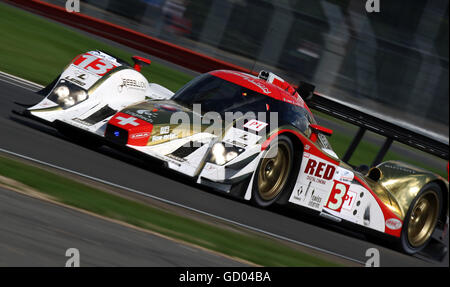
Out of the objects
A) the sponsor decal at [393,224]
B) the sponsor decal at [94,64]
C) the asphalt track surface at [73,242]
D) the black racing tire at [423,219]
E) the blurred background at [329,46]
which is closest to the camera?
the asphalt track surface at [73,242]

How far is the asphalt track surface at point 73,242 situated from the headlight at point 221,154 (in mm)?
1632

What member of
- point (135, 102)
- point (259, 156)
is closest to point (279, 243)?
point (259, 156)

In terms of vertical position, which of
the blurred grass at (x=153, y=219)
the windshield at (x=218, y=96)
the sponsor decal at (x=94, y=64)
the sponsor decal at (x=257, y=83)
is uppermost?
the sponsor decal at (x=257, y=83)

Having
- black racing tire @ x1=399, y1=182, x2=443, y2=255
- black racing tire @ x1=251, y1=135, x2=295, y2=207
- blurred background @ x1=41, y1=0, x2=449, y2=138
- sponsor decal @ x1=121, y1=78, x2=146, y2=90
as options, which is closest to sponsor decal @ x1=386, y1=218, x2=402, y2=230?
black racing tire @ x1=399, y1=182, x2=443, y2=255

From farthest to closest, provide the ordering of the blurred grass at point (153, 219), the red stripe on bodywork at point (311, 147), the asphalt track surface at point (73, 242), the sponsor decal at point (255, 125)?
the red stripe on bodywork at point (311, 147)
the sponsor decal at point (255, 125)
the blurred grass at point (153, 219)
the asphalt track surface at point (73, 242)

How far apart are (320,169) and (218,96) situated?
1.37m

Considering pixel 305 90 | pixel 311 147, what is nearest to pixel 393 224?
pixel 311 147

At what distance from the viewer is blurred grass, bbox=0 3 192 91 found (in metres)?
12.3

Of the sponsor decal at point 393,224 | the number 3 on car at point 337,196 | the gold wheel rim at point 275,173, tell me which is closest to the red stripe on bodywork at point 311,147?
the gold wheel rim at point 275,173

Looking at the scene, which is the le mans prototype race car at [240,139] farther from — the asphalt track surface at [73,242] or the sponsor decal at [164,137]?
the asphalt track surface at [73,242]

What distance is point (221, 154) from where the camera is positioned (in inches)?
278

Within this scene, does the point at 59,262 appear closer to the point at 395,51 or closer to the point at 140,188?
the point at 140,188

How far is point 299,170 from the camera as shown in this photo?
781 cm

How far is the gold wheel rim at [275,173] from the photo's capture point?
754 cm
